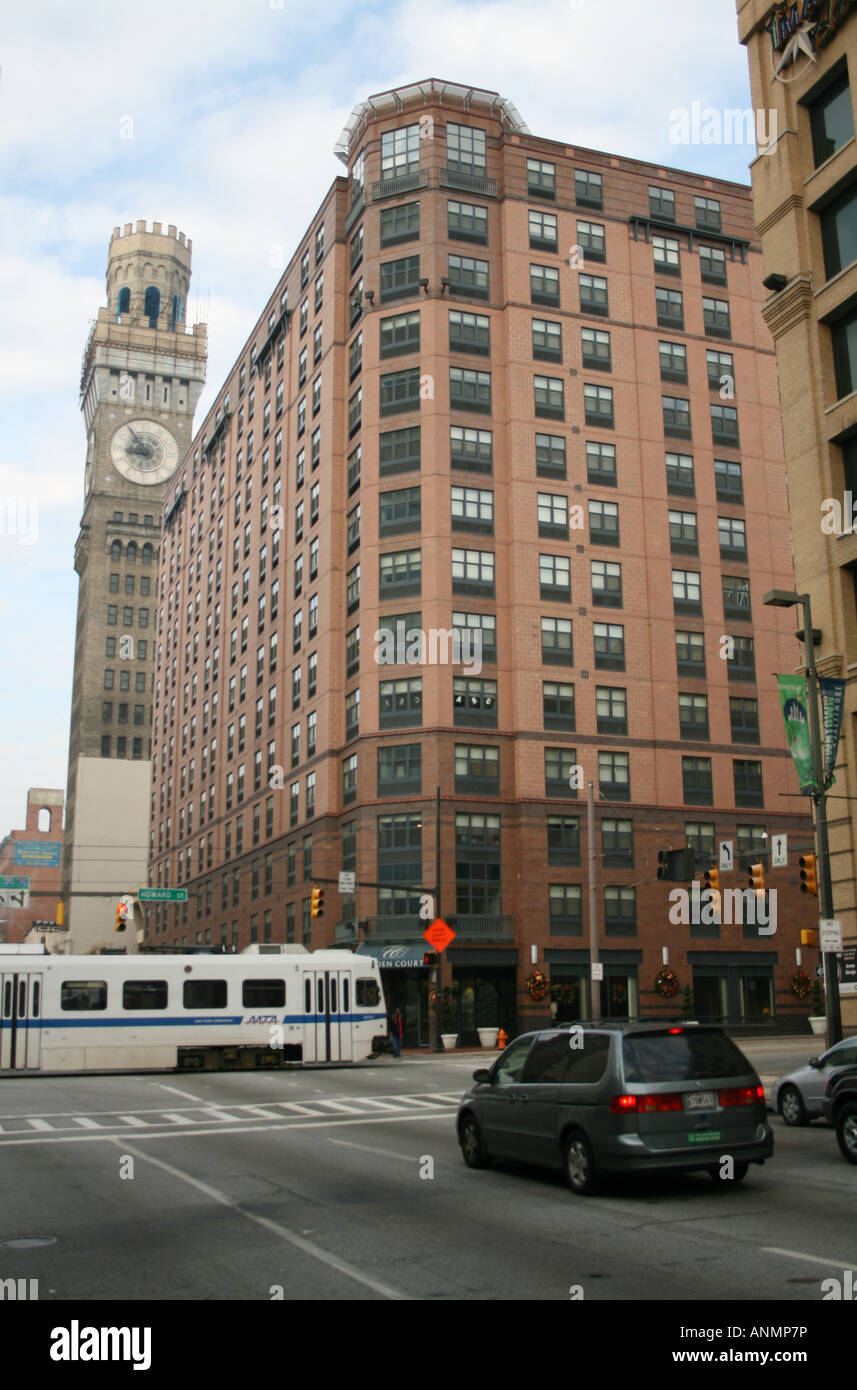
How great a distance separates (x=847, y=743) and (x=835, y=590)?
3424 mm

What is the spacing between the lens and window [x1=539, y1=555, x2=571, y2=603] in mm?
54125

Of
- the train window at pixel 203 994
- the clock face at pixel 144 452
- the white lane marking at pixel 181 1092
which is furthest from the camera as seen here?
the clock face at pixel 144 452

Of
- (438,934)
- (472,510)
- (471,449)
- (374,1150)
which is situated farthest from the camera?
(471,449)

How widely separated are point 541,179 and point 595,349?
29.5 feet

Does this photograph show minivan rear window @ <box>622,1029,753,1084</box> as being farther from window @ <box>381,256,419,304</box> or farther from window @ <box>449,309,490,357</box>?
window @ <box>381,256,419,304</box>

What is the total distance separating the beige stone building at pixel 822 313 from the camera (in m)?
25.7

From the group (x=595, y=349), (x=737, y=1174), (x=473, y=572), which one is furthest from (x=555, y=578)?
(x=737, y=1174)

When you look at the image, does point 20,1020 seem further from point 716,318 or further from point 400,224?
point 716,318

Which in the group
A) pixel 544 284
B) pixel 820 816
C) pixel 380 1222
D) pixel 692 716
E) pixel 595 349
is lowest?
pixel 380 1222

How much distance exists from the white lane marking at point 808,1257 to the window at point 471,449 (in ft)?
155

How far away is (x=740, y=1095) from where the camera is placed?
12.3m

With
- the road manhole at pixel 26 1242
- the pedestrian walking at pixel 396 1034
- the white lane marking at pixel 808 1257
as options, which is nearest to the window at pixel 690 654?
the pedestrian walking at pixel 396 1034

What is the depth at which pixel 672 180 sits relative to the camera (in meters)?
62.3

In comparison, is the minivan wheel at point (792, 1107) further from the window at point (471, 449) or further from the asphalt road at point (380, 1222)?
the window at point (471, 449)
